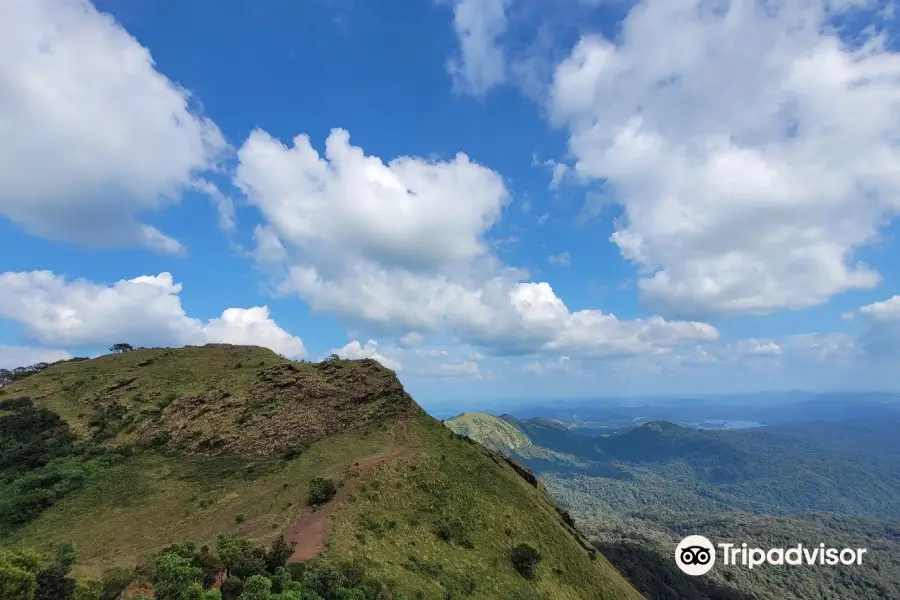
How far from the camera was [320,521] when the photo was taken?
Result: 4588cm

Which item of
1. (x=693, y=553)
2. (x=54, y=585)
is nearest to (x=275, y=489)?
(x=54, y=585)

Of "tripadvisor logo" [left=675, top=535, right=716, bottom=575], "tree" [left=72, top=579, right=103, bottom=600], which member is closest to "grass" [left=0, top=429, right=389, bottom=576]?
"tree" [left=72, top=579, right=103, bottom=600]

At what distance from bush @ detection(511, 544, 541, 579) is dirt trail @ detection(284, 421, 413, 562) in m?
18.8

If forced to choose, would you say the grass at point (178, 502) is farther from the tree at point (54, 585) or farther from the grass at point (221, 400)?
the tree at point (54, 585)

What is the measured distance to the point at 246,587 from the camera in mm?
30266

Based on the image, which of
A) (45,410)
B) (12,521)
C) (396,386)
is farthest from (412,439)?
(45,410)

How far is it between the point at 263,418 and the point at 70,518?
25298 mm

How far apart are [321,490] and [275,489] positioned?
29.4 feet

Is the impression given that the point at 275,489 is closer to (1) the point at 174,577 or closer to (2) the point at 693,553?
(1) the point at 174,577

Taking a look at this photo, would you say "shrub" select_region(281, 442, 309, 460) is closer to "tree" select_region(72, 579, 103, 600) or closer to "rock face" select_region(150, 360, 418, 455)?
"rock face" select_region(150, 360, 418, 455)

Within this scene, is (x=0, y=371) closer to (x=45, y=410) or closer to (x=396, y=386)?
(x=45, y=410)

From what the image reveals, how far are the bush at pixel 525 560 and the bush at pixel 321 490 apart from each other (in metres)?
21.7

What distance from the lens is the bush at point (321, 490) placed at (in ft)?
162

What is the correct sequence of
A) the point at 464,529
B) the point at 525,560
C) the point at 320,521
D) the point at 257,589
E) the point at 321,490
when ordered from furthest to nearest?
the point at 464,529
the point at 525,560
the point at 321,490
the point at 320,521
the point at 257,589
